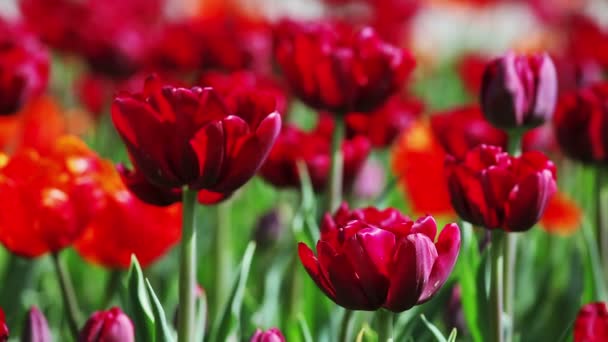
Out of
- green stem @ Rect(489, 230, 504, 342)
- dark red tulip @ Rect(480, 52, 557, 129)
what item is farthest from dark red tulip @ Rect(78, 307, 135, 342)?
dark red tulip @ Rect(480, 52, 557, 129)

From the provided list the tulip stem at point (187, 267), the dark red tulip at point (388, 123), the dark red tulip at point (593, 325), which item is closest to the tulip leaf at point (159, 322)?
the tulip stem at point (187, 267)

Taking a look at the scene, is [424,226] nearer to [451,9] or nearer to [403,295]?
[403,295]

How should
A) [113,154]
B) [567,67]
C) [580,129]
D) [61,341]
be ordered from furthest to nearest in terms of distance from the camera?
[113,154]
[567,67]
[61,341]
[580,129]

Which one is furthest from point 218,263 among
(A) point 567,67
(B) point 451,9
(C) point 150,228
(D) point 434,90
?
(B) point 451,9

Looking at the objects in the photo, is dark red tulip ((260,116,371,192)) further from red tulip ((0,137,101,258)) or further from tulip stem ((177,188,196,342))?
tulip stem ((177,188,196,342))

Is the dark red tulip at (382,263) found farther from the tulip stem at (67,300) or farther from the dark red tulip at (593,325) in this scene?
the tulip stem at (67,300)

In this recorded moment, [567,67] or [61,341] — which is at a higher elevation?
[567,67]

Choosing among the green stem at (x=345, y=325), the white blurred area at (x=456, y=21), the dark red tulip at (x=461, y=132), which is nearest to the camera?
the green stem at (x=345, y=325)

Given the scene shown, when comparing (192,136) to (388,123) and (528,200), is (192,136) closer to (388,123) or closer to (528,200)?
(528,200)
